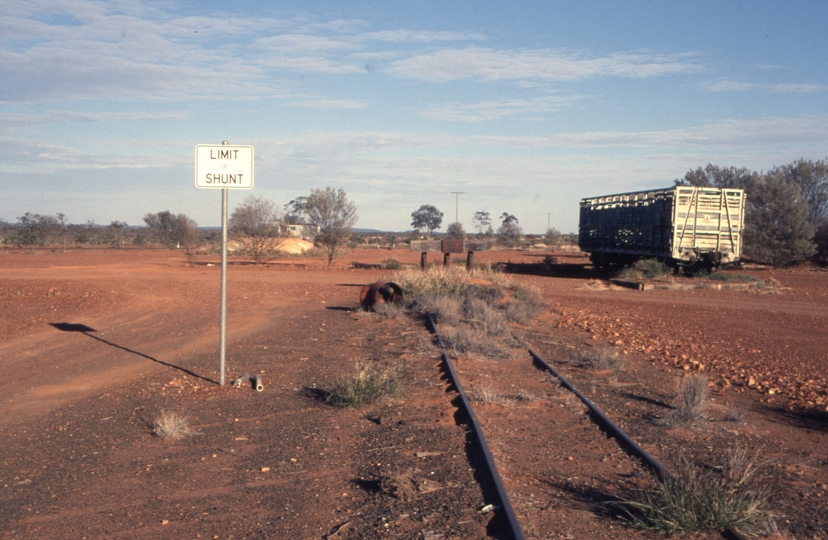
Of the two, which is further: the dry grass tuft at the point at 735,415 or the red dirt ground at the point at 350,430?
the dry grass tuft at the point at 735,415

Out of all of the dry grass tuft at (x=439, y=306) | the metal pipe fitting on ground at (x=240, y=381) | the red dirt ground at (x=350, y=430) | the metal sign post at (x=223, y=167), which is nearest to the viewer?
the red dirt ground at (x=350, y=430)

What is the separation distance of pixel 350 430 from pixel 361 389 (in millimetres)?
1078

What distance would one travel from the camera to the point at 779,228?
1762 inches

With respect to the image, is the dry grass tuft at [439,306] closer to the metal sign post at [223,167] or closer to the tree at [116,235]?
the metal sign post at [223,167]

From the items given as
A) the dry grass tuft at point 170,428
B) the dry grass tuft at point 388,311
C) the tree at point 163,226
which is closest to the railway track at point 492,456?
the dry grass tuft at point 170,428

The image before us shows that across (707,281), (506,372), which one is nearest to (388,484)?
(506,372)

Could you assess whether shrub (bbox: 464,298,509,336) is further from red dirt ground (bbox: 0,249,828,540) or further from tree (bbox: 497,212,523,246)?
tree (bbox: 497,212,523,246)

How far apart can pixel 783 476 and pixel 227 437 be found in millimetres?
5234

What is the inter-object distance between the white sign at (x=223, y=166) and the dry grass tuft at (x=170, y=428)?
3.14 meters

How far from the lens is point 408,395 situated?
31.1ft

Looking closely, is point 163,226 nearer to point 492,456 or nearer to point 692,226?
point 692,226

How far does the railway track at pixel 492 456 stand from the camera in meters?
5.04

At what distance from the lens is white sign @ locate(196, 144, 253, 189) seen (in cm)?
955

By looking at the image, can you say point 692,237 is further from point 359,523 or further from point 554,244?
point 554,244
